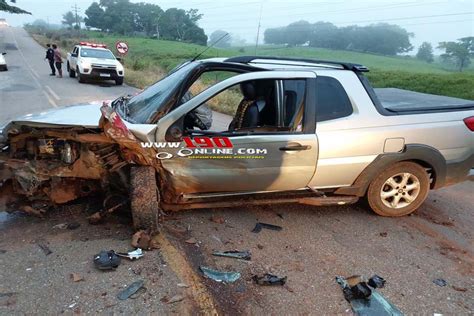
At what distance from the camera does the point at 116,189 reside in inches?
160

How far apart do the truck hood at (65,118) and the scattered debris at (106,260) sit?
116cm

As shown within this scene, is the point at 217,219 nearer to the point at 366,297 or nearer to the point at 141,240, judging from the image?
the point at 141,240

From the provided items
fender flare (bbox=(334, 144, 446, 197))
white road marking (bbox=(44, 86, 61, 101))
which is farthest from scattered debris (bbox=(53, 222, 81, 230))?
white road marking (bbox=(44, 86, 61, 101))

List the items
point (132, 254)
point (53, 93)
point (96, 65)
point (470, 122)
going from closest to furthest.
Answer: point (132, 254) → point (470, 122) → point (53, 93) → point (96, 65)

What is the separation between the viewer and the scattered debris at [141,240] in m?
3.57

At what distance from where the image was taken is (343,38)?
298 ft

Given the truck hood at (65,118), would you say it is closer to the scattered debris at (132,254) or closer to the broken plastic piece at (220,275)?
the scattered debris at (132,254)

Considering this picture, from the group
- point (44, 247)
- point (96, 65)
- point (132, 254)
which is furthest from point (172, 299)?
point (96, 65)

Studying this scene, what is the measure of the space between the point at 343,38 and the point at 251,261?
94629mm

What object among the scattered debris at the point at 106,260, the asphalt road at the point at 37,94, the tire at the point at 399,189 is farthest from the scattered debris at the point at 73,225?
the asphalt road at the point at 37,94

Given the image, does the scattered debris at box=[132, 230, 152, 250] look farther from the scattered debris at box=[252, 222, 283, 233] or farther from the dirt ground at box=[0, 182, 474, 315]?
the scattered debris at box=[252, 222, 283, 233]

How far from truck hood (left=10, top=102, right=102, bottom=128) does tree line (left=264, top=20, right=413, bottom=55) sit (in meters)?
89.9

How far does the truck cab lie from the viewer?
1784 centimetres

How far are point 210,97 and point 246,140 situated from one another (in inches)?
20.7
